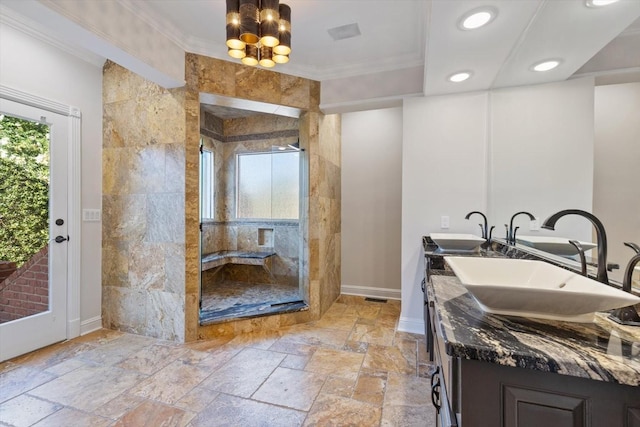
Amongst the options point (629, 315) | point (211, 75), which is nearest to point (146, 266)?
point (211, 75)

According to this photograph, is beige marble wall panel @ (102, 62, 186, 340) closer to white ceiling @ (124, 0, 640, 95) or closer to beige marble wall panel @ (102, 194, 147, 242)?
beige marble wall panel @ (102, 194, 147, 242)

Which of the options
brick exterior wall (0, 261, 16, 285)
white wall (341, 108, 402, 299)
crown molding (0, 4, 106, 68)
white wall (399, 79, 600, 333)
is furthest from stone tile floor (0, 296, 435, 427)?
crown molding (0, 4, 106, 68)

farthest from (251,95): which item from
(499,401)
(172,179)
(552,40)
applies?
(499,401)

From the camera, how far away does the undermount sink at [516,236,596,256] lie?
1.41 metres

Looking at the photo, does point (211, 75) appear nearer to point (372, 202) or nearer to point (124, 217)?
point (124, 217)

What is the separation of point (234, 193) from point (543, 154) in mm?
4040

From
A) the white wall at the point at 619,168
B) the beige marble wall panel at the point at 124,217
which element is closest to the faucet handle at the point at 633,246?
the white wall at the point at 619,168

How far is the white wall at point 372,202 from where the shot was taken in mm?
3789

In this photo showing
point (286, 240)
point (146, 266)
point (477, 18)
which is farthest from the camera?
point (286, 240)

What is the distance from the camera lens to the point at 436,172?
2.79 meters

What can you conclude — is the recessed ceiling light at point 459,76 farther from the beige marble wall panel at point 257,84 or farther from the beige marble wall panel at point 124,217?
the beige marble wall panel at point 124,217

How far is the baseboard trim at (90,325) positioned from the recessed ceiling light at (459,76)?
4.12 m

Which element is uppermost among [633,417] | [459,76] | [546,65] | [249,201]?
[459,76]

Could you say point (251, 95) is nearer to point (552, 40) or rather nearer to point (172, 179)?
point (172, 179)
